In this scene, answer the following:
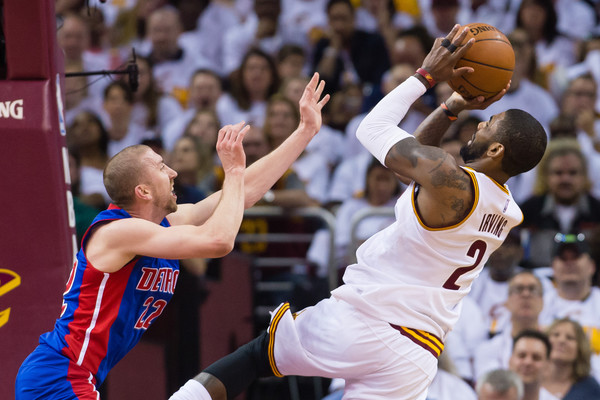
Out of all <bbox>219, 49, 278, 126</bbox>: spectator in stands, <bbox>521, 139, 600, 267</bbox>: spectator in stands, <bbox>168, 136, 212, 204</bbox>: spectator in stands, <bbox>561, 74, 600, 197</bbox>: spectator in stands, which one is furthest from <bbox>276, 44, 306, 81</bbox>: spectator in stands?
<bbox>521, 139, 600, 267</bbox>: spectator in stands

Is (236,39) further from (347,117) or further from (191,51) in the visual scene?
(347,117)

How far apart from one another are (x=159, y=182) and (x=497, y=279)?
424cm

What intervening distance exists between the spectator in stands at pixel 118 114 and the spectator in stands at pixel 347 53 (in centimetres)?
216

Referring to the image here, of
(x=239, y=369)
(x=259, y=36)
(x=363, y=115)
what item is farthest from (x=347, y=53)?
(x=239, y=369)

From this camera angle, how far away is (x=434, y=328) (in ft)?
15.3

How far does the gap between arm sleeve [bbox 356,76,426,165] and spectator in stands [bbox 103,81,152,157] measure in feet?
16.6

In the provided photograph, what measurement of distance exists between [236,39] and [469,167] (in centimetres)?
650

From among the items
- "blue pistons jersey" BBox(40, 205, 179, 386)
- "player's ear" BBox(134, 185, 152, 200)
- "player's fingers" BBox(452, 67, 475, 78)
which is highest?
"player's fingers" BBox(452, 67, 475, 78)

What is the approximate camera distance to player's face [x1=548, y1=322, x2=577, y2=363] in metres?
7.05

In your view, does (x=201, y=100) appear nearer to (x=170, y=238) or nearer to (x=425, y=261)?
(x=425, y=261)

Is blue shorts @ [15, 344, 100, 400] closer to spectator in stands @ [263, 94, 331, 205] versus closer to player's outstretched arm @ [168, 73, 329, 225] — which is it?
player's outstretched arm @ [168, 73, 329, 225]

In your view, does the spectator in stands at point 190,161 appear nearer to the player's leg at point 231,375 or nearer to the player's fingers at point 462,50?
the player's leg at point 231,375

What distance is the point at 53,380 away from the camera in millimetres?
4133

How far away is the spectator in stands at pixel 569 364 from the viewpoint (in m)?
7.03
